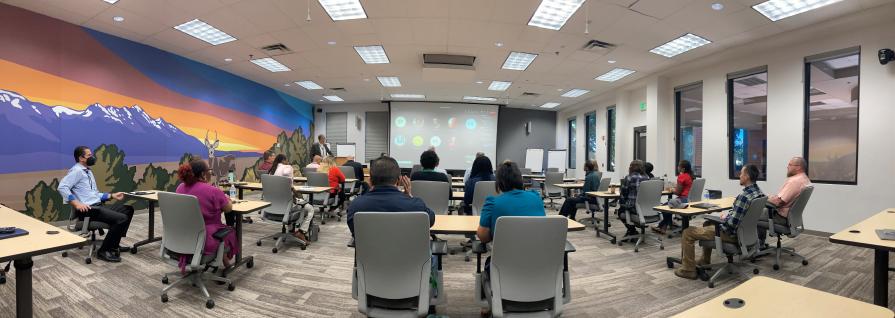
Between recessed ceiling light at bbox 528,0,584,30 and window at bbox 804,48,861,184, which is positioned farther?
window at bbox 804,48,861,184

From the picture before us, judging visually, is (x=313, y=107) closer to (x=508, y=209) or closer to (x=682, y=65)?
(x=682, y=65)

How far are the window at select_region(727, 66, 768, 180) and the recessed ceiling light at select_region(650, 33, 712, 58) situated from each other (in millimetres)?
1261

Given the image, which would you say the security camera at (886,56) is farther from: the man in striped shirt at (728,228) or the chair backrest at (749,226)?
the chair backrest at (749,226)

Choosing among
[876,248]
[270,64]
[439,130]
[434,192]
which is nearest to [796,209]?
[876,248]

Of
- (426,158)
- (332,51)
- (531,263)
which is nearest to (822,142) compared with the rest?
(426,158)

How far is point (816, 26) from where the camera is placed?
4.97 metres

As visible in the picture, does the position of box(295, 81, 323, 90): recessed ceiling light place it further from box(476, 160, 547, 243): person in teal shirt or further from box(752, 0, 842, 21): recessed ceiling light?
box(752, 0, 842, 21): recessed ceiling light

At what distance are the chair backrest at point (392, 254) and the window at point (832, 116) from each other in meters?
6.71

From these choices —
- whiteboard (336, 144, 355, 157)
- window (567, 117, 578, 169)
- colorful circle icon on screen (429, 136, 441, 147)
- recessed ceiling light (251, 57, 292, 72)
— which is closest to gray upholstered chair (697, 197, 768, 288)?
recessed ceiling light (251, 57, 292, 72)

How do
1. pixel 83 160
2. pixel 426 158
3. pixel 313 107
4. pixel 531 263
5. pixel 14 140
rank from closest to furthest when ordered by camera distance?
pixel 531 263, pixel 83 160, pixel 426 158, pixel 14 140, pixel 313 107

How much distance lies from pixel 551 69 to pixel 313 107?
8.65 meters

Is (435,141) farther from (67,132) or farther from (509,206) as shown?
(509,206)

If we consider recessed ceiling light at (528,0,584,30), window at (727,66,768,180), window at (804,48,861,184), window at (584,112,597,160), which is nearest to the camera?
recessed ceiling light at (528,0,584,30)

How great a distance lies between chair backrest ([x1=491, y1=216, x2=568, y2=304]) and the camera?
1.76 m
